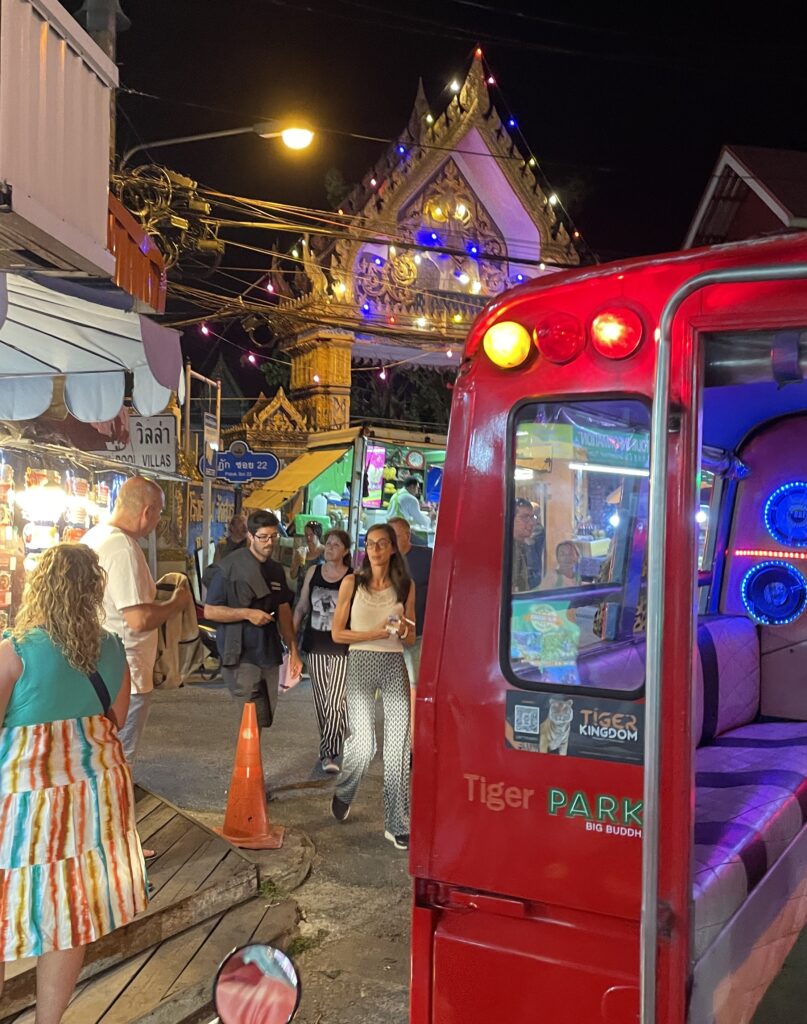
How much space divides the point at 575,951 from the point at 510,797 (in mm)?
421

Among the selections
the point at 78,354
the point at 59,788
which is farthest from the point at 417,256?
the point at 59,788

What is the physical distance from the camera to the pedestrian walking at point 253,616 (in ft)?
20.7

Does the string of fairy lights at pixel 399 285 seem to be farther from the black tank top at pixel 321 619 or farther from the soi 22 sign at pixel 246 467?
the black tank top at pixel 321 619

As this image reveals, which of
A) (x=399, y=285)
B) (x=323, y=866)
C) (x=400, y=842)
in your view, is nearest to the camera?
(x=323, y=866)

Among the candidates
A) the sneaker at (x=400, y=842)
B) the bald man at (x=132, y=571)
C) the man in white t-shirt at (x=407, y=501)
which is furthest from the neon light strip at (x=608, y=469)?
the man in white t-shirt at (x=407, y=501)

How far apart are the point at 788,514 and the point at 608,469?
11.9ft

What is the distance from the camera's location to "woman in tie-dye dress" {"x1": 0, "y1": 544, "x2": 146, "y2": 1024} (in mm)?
3129

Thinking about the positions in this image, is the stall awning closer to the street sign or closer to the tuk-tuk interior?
the street sign

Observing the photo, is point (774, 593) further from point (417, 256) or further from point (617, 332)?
point (417, 256)

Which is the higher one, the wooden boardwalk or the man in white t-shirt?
the man in white t-shirt

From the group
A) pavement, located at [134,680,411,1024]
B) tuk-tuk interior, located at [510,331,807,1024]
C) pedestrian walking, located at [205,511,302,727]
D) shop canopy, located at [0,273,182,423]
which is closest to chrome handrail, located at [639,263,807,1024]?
tuk-tuk interior, located at [510,331,807,1024]

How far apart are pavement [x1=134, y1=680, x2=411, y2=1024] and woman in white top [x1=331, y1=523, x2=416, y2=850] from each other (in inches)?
12.8

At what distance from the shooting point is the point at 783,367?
97.2 inches

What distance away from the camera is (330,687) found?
6910 millimetres
